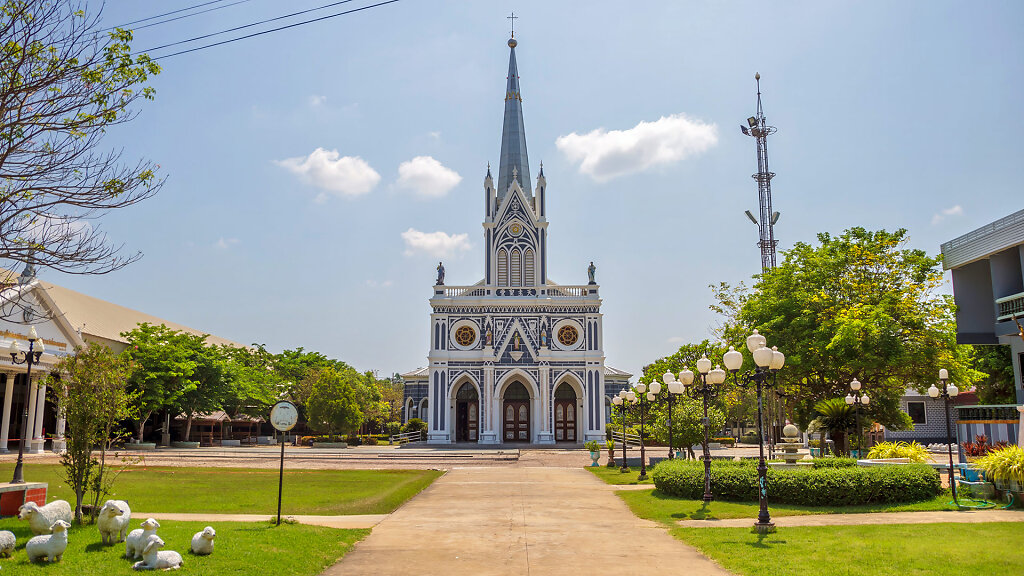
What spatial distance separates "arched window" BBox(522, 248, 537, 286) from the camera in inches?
1933

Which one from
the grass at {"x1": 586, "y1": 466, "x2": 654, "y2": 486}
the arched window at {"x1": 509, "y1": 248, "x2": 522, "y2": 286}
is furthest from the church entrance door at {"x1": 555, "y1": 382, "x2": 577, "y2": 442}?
the grass at {"x1": 586, "y1": 466, "x2": 654, "y2": 486}

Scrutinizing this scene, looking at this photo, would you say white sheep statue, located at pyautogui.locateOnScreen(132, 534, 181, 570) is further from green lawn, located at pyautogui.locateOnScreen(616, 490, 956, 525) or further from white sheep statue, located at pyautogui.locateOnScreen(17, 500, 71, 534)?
green lawn, located at pyautogui.locateOnScreen(616, 490, 956, 525)

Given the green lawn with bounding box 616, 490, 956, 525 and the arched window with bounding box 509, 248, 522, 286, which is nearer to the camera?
the green lawn with bounding box 616, 490, 956, 525

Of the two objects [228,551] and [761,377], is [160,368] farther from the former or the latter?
[761,377]

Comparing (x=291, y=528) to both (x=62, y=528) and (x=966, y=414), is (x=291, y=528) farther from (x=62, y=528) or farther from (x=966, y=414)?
(x=966, y=414)

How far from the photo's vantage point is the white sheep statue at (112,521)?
9.34 metres

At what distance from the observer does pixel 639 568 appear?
9062mm

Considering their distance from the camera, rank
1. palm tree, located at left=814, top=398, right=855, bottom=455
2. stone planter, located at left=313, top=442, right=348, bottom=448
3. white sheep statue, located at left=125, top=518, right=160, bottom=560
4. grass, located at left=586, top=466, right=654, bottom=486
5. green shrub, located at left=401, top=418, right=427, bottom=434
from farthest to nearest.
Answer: green shrub, located at left=401, top=418, right=427, bottom=434 → stone planter, located at left=313, top=442, right=348, bottom=448 → palm tree, located at left=814, top=398, right=855, bottom=455 → grass, located at left=586, top=466, right=654, bottom=486 → white sheep statue, located at left=125, top=518, right=160, bottom=560

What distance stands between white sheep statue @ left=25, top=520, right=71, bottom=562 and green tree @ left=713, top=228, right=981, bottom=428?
21.0 meters

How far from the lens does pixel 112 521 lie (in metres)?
9.37

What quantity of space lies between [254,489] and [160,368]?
26219mm

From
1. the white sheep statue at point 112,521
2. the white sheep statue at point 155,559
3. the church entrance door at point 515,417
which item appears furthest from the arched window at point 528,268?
the white sheep statue at point 155,559

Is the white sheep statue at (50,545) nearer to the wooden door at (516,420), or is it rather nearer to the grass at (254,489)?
the grass at (254,489)

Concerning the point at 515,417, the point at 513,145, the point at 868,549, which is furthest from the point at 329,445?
the point at 868,549
